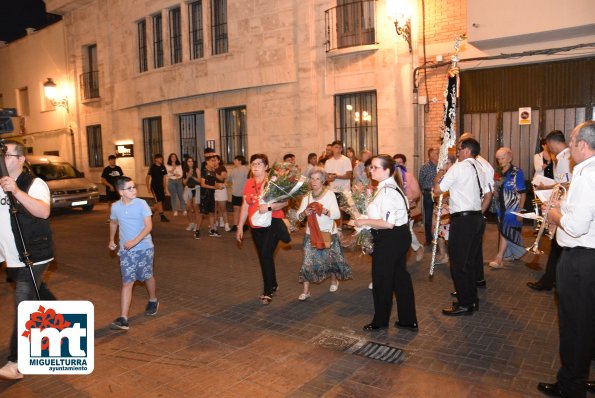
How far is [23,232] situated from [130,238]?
1.48 metres

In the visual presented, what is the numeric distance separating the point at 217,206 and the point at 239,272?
188 inches

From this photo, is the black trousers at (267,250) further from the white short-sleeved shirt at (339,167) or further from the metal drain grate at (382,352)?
the white short-sleeved shirt at (339,167)

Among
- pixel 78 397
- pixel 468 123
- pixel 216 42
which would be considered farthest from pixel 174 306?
pixel 216 42

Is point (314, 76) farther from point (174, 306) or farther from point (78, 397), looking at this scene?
point (78, 397)

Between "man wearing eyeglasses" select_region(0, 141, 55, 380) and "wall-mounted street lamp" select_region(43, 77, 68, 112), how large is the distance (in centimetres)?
2221

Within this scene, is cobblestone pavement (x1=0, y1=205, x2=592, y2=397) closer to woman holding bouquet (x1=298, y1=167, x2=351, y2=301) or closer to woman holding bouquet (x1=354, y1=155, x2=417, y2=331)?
woman holding bouquet (x1=354, y1=155, x2=417, y2=331)

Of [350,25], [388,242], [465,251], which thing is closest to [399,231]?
[388,242]

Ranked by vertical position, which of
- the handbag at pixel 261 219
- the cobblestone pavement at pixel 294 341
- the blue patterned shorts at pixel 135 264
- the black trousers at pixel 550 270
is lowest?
the cobblestone pavement at pixel 294 341

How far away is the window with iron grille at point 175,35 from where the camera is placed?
1961 centimetres

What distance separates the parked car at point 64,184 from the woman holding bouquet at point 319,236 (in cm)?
1339

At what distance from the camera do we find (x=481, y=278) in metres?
6.95

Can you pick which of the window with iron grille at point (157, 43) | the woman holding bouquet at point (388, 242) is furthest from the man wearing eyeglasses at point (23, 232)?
the window with iron grille at point (157, 43)

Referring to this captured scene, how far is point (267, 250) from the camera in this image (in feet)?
21.6

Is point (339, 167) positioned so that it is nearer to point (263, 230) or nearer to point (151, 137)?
point (263, 230)
